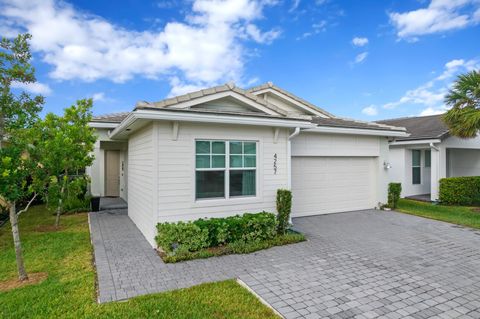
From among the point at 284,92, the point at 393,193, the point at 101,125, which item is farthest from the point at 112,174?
the point at 393,193

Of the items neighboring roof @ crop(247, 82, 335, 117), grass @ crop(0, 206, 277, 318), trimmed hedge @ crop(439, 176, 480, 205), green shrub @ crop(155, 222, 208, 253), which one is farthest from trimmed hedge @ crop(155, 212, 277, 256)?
trimmed hedge @ crop(439, 176, 480, 205)

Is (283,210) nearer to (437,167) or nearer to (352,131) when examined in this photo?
(352,131)

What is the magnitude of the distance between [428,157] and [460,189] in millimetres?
3865

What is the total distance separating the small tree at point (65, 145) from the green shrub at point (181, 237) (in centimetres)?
405

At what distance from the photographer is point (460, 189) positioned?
1279cm

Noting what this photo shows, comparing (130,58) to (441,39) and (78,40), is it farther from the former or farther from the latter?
(441,39)

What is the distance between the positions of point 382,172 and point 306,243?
20.1ft

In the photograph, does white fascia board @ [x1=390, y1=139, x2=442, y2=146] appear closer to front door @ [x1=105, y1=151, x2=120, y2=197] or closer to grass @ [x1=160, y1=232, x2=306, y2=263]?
grass @ [x1=160, y1=232, x2=306, y2=263]

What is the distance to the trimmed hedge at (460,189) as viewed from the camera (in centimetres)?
1280

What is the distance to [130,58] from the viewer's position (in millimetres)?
13281

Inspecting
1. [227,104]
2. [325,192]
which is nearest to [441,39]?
[325,192]

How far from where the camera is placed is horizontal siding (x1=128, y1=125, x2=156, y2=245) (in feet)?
23.0

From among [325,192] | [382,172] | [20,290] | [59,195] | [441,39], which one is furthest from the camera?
[441,39]

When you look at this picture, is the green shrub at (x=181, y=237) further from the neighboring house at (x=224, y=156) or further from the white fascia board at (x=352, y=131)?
the white fascia board at (x=352, y=131)
